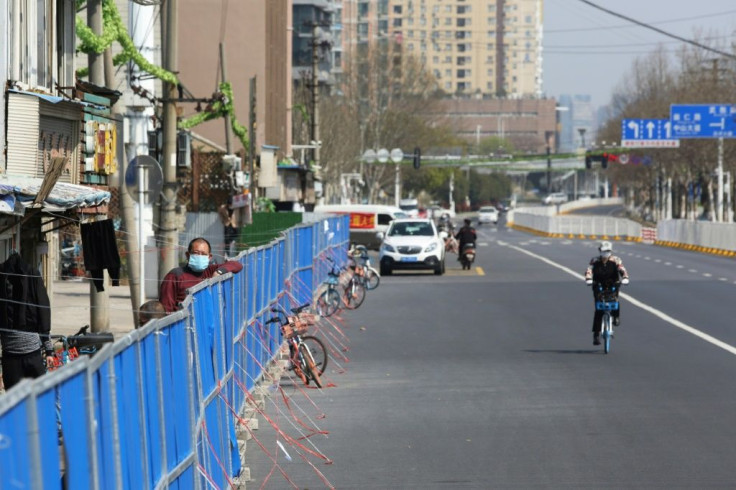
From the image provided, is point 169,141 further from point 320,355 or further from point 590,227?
point 590,227

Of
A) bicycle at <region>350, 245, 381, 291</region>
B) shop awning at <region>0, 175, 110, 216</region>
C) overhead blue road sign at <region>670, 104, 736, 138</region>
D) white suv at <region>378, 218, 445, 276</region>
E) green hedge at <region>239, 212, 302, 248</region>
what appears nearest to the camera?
shop awning at <region>0, 175, 110, 216</region>

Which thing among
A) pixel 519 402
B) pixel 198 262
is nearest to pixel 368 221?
pixel 519 402

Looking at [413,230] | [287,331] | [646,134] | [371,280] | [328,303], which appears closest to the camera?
[287,331]

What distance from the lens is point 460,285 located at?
41.1m

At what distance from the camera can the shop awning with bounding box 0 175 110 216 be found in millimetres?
15156

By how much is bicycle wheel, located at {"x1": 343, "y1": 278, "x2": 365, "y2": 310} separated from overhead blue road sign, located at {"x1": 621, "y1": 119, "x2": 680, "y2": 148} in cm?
5992

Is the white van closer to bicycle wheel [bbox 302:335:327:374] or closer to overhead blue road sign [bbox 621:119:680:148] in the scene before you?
overhead blue road sign [bbox 621:119:680:148]

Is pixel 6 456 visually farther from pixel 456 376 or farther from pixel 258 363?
pixel 456 376

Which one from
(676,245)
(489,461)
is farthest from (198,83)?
(489,461)

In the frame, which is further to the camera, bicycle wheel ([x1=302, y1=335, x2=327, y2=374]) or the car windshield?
the car windshield

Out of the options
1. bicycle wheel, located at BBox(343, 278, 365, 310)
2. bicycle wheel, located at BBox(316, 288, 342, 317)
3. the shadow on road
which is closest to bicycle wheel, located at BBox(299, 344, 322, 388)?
the shadow on road

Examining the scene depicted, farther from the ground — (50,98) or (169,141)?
(50,98)

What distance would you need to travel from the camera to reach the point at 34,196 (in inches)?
623

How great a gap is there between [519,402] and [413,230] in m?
29.6
